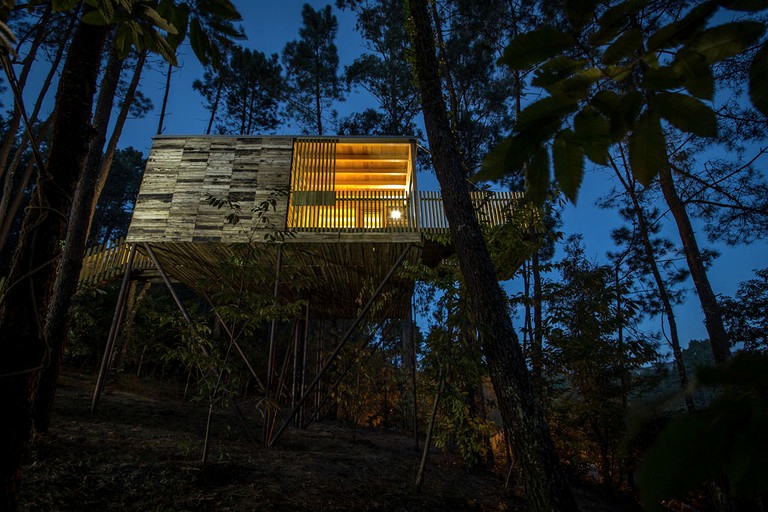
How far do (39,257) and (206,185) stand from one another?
6378 mm

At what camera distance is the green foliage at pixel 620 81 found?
770mm

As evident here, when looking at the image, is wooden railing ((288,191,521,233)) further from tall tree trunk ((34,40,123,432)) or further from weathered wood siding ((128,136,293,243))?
tall tree trunk ((34,40,123,432))

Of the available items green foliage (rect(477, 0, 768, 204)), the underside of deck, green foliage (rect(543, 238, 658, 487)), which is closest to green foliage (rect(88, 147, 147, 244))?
the underside of deck

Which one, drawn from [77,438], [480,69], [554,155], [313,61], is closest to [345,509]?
[77,438]

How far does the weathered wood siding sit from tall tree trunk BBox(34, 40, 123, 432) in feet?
4.28

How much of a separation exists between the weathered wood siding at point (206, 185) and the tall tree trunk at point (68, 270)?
1.31m

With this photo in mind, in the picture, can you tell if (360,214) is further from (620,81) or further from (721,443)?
(721,443)

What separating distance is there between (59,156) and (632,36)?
286 centimetres

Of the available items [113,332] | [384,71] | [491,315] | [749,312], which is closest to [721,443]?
[491,315]

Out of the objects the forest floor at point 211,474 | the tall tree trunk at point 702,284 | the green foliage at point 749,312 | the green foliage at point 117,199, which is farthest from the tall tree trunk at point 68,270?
the green foliage at point 117,199

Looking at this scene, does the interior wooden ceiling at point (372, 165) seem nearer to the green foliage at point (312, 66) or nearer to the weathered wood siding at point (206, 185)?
the weathered wood siding at point (206, 185)

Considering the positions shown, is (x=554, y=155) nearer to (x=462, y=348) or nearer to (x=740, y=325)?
(x=462, y=348)

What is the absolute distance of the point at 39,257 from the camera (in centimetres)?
194

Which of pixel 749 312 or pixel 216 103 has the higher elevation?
pixel 216 103
